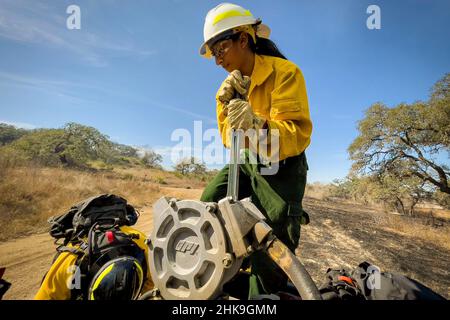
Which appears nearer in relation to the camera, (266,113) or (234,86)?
(234,86)

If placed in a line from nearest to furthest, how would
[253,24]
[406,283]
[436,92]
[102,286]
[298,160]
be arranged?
[406,283] → [102,286] → [298,160] → [253,24] → [436,92]

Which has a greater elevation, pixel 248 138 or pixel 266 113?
pixel 266 113

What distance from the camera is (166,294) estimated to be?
1403 millimetres

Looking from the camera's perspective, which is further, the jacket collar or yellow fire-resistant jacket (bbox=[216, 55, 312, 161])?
the jacket collar

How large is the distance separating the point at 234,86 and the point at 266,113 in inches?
21.2

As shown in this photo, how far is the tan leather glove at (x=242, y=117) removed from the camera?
1546 mm

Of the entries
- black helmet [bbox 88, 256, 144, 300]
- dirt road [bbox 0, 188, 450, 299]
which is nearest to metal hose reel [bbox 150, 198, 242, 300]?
black helmet [bbox 88, 256, 144, 300]

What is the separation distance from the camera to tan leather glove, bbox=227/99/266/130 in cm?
155

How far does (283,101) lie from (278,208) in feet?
2.54

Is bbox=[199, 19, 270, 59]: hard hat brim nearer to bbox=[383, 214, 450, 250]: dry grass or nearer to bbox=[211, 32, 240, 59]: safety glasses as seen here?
bbox=[211, 32, 240, 59]: safety glasses

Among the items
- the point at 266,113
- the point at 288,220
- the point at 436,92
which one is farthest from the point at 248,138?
the point at 436,92

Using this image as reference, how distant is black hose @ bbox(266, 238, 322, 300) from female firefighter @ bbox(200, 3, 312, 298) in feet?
2.04

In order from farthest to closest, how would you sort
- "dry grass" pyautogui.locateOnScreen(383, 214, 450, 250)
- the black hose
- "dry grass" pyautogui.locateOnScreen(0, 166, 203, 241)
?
"dry grass" pyautogui.locateOnScreen(383, 214, 450, 250) → "dry grass" pyautogui.locateOnScreen(0, 166, 203, 241) → the black hose
